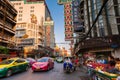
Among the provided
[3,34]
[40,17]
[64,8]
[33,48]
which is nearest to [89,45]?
[3,34]

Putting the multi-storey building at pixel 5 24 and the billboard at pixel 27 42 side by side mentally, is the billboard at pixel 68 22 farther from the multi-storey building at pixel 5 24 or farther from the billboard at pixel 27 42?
the billboard at pixel 27 42

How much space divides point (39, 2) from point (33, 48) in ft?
143

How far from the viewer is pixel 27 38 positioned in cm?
6912

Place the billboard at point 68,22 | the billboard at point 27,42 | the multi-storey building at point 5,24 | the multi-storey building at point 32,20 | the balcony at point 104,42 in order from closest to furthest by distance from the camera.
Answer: the balcony at point 104,42 < the multi-storey building at point 5,24 < the billboard at point 68,22 < the billboard at point 27,42 < the multi-storey building at point 32,20

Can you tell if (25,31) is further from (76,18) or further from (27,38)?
(76,18)

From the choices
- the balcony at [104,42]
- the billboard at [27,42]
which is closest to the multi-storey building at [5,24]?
the balcony at [104,42]

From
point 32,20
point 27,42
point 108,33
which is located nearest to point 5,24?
point 108,33

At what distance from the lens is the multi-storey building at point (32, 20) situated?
7112cm

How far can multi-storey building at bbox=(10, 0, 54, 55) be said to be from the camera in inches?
2800

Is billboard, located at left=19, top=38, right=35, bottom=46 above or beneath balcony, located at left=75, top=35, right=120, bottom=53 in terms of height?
above

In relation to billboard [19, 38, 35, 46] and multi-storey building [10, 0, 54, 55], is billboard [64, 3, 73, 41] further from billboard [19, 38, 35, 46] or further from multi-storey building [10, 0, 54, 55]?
multi-storey building [10, 0, 54, 55]

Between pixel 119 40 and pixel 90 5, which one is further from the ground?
pixel 90 5

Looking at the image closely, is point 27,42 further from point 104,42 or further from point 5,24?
point 104,42

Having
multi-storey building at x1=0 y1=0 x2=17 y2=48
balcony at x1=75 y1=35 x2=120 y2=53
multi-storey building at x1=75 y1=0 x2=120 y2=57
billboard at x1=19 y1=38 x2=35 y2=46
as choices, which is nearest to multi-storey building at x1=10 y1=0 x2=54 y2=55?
billboard at x1=19 y1=38 x2=35 y2=46
